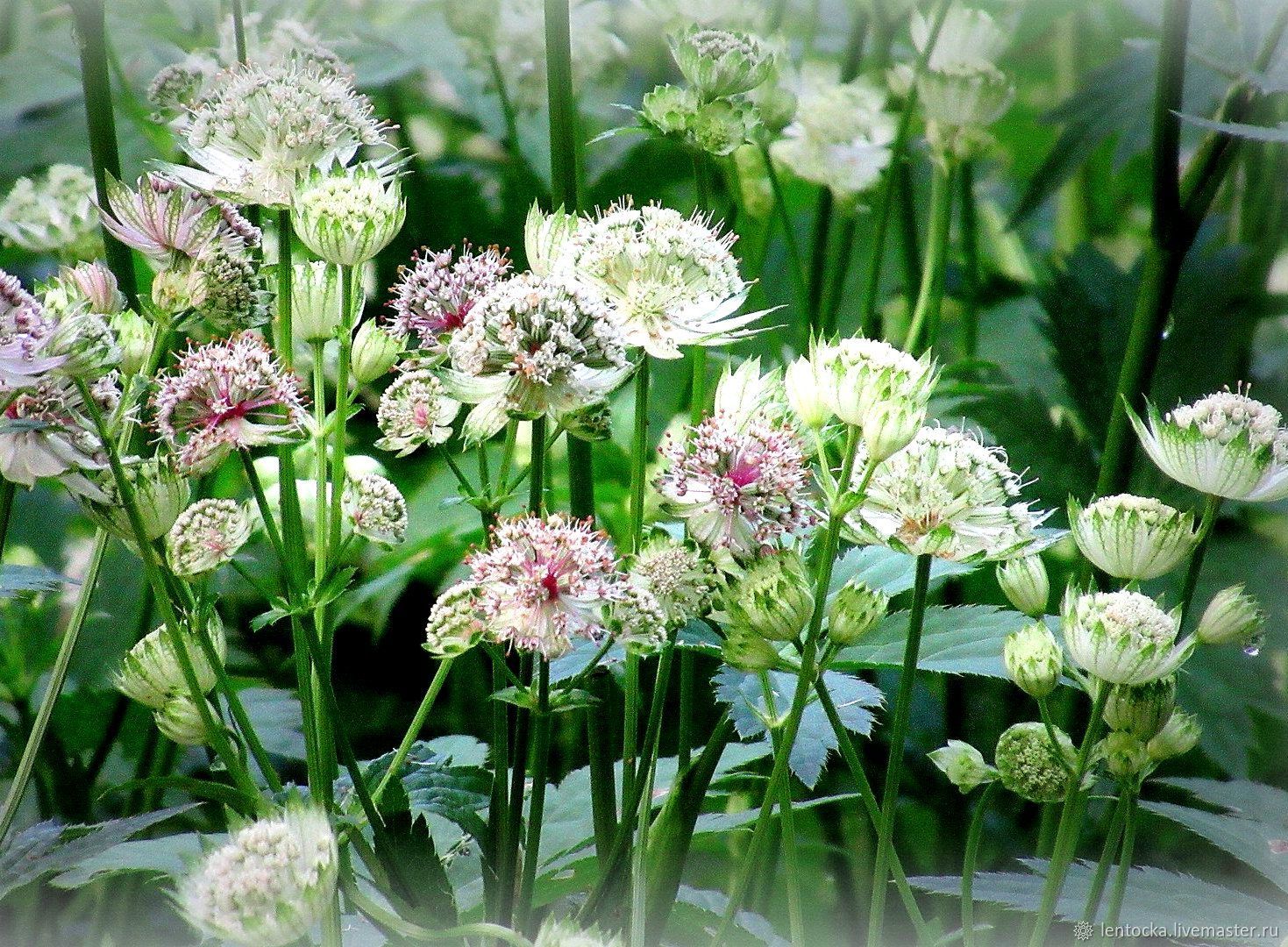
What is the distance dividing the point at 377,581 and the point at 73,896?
0.90ft

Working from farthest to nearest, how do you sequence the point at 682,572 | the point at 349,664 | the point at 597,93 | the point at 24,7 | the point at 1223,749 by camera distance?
the point at 597,93 < the point at 349,664 < the point at 1223,749 < the point at 24,7 < the point at 682,572

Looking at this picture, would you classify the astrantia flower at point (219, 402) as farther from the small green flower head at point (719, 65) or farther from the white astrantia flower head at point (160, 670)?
the small green flower head at point (719, 65)

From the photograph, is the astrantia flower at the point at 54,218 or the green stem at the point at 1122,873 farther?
the astrantia flower at the point at 54,218

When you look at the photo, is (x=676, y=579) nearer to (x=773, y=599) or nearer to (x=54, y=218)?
(x=773, y=599)

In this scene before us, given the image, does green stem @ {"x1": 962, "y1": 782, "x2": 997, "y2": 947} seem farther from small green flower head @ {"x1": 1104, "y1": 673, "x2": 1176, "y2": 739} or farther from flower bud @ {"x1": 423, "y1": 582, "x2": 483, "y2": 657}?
flower bud @ {"x1": 423, "y1": 582, "x2": 483, "y2": 657}

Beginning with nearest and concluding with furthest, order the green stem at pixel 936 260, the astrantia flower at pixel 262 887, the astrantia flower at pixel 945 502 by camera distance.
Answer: the astrantia flower at pixel 262 887
the astrantia flower at pixel 945 502
the green stem at pixel 936 260

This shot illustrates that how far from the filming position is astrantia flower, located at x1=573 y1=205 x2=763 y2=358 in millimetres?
462

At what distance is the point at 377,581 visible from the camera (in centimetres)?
88

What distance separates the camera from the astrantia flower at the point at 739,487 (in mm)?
418

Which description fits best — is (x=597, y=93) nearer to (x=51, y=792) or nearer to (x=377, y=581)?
(x=377, y=581)

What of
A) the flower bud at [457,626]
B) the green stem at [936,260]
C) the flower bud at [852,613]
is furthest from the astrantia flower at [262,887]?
the green stem at [936,260]

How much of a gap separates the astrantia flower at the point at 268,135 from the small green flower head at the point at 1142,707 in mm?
344

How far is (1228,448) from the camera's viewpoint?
0.45 metres

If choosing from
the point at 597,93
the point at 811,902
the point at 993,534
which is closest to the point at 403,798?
the point at 993,534
